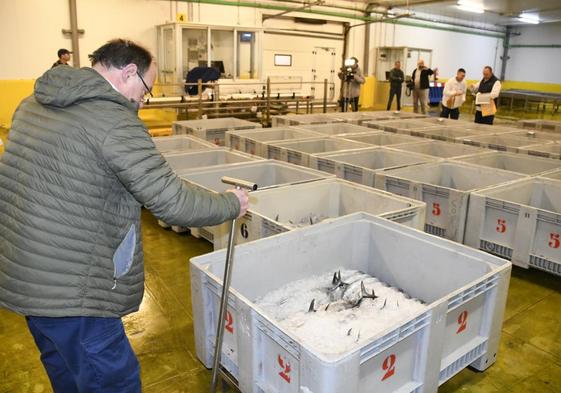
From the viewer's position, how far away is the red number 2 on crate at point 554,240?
2992 millimetres

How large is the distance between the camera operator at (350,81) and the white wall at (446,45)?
4219 millimetres

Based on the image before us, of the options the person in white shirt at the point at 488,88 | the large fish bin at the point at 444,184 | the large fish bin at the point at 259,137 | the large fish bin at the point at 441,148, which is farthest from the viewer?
Result: the person in white shirt at the point at 488,88

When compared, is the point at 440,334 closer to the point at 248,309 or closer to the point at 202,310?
the point at 248,309

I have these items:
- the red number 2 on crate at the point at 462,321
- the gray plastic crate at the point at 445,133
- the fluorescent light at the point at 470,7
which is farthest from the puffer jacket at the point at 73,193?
the fluorescent light at the point at 470,7

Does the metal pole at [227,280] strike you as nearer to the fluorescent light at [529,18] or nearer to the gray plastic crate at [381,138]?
the gray plastic crate at [381,138]

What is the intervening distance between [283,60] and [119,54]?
11077 mm

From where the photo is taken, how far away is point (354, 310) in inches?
84.5

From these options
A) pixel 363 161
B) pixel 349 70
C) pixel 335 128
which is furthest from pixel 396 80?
pixel 363 161

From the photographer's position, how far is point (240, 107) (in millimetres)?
8797

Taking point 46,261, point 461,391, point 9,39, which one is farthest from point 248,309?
point 9,39

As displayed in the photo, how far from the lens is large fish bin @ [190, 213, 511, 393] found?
1.56 metres

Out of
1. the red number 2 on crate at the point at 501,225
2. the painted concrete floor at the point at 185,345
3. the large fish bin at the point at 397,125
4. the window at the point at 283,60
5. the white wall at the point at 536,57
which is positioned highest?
the white wall at the point at 536,57

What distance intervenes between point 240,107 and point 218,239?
19.8ft

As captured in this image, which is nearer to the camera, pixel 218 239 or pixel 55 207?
pixel 55 207
